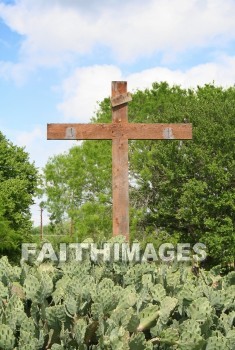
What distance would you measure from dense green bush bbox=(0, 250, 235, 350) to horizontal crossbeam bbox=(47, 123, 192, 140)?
6.32m

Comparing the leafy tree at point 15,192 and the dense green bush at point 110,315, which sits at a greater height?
the leafy tree at point 15,192

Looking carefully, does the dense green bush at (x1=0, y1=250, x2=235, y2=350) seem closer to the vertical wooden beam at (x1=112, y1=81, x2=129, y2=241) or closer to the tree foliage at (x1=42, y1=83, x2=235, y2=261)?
the vertical wooden beam at (x1=112, y1=81, x2=129, y2=241)

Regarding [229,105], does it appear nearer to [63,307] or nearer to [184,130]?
[184,130]

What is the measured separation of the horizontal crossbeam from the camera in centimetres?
1024

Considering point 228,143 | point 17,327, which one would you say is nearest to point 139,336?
point 17,327

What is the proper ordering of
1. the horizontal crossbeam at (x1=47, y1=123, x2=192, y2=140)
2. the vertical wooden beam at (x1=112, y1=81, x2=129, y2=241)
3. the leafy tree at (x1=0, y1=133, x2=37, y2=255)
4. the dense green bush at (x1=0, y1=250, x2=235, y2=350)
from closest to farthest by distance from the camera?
the dense green bush at (x1=0, y1=250, x2=235, y2=350), the vertical wooden beam at (x1=112, y1=81, x2=129, y2=241), the horizontal crossbeam at (x1=47, y1=123, x2=192, y2=140), the leafy tree at (x1=0, y1=133, x2=37, y2=255)

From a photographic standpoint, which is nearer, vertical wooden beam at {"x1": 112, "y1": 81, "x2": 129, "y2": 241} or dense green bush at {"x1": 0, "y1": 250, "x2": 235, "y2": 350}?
dense green bush at {"x1": 0, "y1": 250, "x2": 235, "y2": 350}

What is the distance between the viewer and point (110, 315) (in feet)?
11.1

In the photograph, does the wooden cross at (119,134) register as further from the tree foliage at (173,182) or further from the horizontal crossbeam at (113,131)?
the tree foliage at (173,182)

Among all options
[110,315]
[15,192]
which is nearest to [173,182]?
[15,192]

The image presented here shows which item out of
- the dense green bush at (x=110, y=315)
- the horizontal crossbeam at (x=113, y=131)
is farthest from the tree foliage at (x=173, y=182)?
the dense green bush at (x=110, y=315)

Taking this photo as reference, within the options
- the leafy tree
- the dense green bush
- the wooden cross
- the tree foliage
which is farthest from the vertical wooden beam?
the leafy tree

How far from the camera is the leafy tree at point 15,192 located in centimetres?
3470

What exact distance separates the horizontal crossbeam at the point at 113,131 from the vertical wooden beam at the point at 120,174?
0.30 feet
